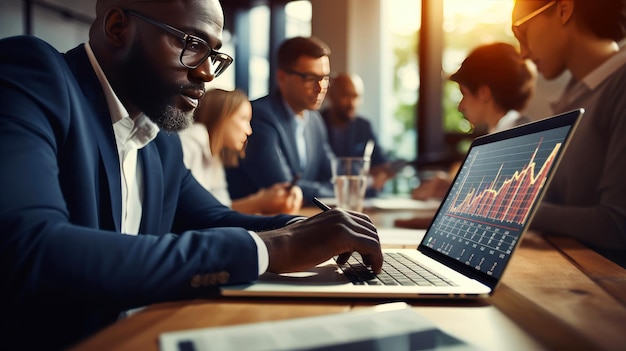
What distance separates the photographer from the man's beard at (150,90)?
44.2 inches

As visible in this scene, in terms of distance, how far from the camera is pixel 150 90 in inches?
44.8

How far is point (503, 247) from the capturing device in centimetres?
71

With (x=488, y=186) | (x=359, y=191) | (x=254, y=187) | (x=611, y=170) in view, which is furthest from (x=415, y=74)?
(x=488, y=186)

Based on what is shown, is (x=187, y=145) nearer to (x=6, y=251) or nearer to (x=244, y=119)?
(x=244, y=119)

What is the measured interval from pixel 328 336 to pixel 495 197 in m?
0.45

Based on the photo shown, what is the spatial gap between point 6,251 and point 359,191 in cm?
124

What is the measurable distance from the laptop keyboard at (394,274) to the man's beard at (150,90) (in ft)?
1.66

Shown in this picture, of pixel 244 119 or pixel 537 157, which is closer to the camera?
pixel 537 157

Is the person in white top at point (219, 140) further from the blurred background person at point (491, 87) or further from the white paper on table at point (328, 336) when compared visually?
the white paper on table at point (328, 336)

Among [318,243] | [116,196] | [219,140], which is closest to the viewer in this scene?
[318,243]

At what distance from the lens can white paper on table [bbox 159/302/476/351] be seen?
464 mm

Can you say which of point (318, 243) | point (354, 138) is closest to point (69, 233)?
point (318, 243)

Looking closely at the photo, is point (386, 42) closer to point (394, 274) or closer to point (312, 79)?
point (312, 79)

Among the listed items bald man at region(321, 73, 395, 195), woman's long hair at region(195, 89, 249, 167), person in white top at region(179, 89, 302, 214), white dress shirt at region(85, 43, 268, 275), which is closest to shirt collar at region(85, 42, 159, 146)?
white dress shirt at region(85, 43, 268, 275)
